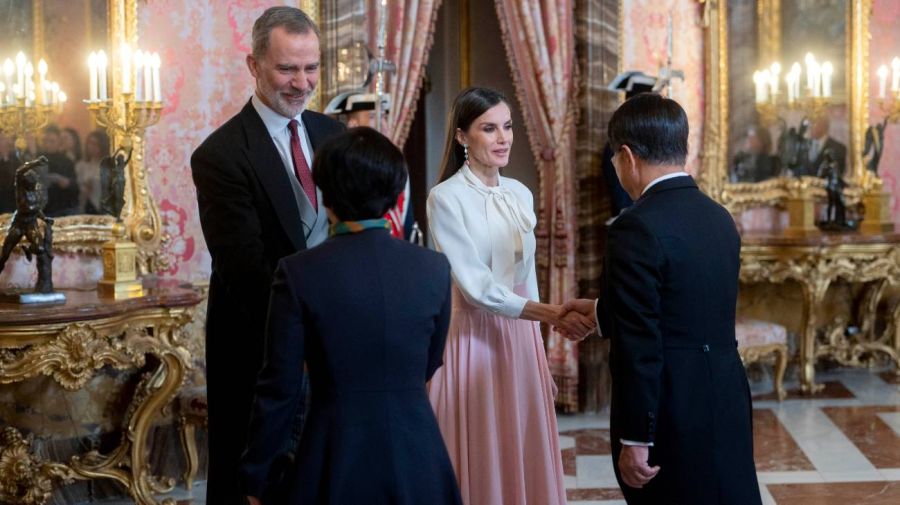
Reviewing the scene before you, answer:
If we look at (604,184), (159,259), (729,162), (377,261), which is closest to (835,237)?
(729,162)

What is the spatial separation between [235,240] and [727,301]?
127cm

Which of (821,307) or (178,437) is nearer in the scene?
(178,437)

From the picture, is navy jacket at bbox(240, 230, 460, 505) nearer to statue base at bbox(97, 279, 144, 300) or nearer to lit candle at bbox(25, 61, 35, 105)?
statue base at bbox(97, 279, 144, 300)

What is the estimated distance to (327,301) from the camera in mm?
2252

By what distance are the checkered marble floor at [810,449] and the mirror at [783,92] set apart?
154cm

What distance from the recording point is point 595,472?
5.45m

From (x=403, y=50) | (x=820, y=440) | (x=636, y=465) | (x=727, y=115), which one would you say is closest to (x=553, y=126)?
(x=403, y=50)

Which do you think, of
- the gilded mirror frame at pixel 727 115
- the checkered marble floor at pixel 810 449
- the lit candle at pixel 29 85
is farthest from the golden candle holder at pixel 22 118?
the gilded mirror frame at pixel 727 115

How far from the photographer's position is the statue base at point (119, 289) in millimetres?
4605

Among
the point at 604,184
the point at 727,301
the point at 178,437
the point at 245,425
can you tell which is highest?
the point at 604,184

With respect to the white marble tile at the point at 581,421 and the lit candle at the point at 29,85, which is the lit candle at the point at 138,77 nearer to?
the lit candle at the point at 29,85

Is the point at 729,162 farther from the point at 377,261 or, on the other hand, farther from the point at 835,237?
the point at 377,261

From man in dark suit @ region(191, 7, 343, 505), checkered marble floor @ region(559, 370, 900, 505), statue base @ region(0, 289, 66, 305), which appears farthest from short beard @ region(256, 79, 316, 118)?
checkered marble floor @ region(559, 370, 900, 505)

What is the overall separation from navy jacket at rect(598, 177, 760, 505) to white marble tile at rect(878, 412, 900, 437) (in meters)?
3.83
